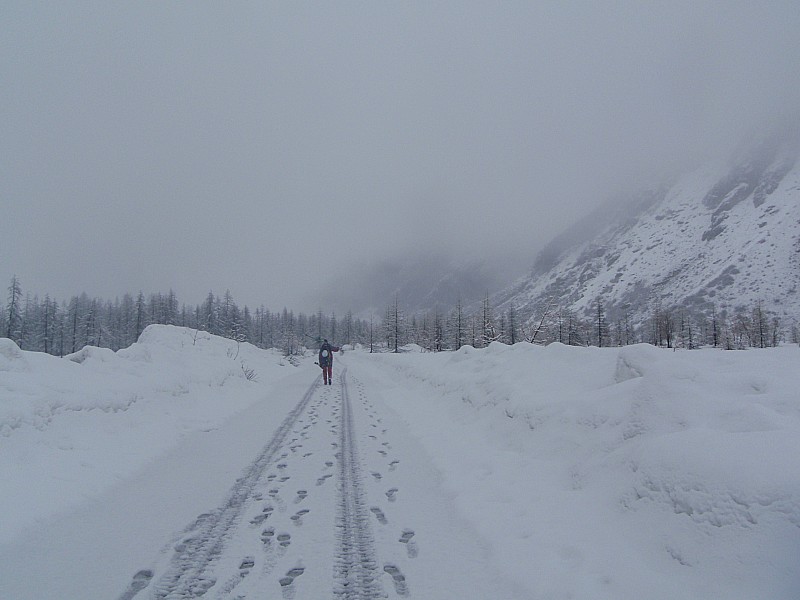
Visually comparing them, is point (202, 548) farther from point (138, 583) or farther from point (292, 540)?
point (292, 540)

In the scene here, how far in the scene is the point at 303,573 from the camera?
3816mm

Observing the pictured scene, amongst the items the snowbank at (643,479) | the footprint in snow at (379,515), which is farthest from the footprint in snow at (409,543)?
the snowbank at (643,479)

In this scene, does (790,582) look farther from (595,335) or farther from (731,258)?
(731,258)

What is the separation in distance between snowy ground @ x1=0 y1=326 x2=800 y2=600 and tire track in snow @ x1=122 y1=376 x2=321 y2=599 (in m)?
0.02

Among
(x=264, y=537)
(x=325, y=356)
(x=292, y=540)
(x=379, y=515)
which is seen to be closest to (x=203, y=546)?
(x=264, y=537)

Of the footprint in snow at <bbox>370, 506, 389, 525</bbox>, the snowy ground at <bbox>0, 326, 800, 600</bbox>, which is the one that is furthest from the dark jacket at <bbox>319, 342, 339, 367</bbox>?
the footprint in snow at <bbox>370, 506, 389, 525</bbox>

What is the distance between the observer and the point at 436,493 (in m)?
6.13

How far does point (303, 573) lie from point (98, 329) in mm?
96297

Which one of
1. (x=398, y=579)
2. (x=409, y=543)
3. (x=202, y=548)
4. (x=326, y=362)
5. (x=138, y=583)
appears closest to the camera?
(x=138, y=583)

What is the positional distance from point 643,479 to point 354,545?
332 centimetres

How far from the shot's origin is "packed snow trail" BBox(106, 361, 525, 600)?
12.0 ft

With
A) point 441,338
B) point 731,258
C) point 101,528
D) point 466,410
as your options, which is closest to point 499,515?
point 101,528

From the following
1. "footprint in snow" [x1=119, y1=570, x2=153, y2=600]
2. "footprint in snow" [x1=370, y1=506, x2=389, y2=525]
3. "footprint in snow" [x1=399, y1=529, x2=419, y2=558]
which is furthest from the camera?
"footprint in snow" [x1=370, y1=506, x2=389, y2=525]

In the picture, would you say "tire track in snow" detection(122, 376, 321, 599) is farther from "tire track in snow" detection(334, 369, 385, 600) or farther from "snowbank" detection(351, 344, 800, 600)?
"snowbank" detection(351, 344, 800, 600)
